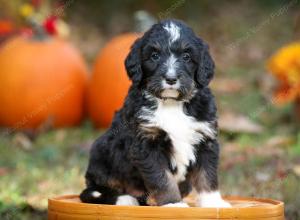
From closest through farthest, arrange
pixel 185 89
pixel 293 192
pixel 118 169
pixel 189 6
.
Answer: pixel 185 89 → pixel 118 169 → pixel 293 192 → pixel 189 6

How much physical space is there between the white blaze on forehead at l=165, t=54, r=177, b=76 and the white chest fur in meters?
0.32

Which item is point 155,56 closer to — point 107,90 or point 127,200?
point 127,200

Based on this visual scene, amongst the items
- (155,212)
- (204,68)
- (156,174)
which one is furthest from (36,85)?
(155,212)

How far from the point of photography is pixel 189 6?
16266mm

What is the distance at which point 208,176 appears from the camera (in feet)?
16.0

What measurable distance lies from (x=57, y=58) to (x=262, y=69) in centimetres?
515

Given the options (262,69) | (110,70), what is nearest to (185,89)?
(110,70)

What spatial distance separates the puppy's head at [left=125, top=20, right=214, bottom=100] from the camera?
462 cm

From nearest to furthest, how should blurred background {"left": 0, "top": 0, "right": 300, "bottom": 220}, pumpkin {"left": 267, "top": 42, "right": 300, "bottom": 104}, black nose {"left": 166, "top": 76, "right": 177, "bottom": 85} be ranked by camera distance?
black nose {"left": 166, "top": 76, "right": 177, "bottom": 85}
blurred background {"left": 0, "top": 0, "right": 300, "bottom": 220}
pumpkin {"left": 267, "top": 42, "right": 300, "bottom": 104}

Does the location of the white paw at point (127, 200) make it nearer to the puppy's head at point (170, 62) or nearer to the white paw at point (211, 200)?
the white paw at point (211, 200)

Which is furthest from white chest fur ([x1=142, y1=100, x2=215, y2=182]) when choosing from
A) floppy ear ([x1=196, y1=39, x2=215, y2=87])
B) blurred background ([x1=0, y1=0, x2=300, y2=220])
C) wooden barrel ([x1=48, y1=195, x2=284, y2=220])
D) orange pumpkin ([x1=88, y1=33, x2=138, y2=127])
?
orange pumpkin ([x1=88, y1=33, x2=138, y2=127])

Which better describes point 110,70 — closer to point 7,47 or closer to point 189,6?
point 7,47

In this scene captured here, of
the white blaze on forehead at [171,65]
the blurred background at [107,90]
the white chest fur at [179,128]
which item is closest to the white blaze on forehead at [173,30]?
the white blaze on forehead at [171,65]

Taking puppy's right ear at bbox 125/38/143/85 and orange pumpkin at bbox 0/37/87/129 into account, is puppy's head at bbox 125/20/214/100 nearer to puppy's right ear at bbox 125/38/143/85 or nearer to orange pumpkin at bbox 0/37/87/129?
puppy's right ear at bbox 125/38/143/85
